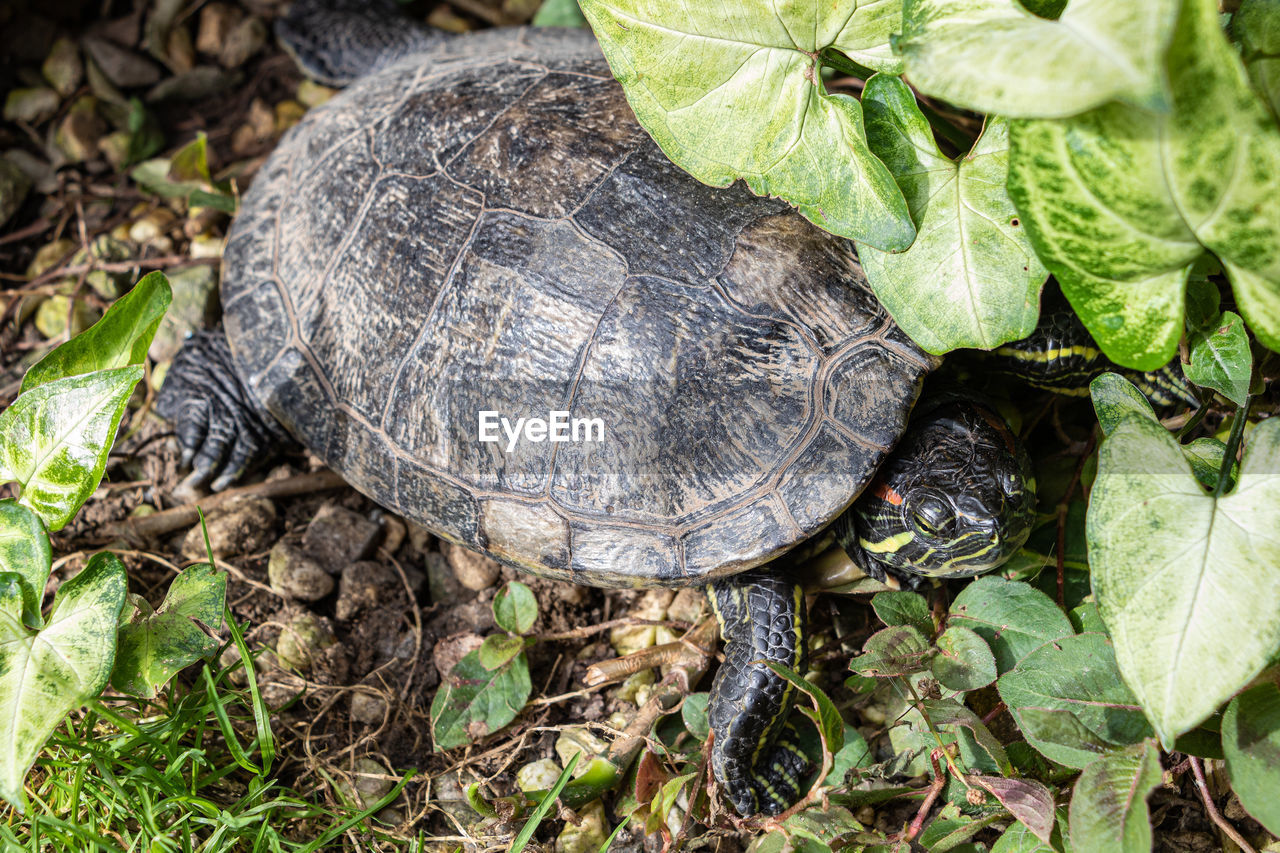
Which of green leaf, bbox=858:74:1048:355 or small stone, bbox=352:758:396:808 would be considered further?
small stone, bbox=352:758:396:808

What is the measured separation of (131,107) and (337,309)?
2.07 metres

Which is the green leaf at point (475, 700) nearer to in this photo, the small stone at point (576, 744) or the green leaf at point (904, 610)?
the small stone at point (576, 744)

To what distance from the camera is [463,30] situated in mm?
3777

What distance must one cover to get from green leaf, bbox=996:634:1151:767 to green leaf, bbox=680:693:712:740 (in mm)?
775

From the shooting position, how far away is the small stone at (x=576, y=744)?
89.3 inches

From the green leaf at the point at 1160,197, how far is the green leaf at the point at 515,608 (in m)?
1.55

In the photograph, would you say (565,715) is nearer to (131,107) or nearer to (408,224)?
(408,224)

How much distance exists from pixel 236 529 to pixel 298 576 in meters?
0.30

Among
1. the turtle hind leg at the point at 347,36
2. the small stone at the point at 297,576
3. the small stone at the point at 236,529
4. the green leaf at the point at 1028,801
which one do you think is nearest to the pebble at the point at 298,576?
the small stone at the point at 297,576

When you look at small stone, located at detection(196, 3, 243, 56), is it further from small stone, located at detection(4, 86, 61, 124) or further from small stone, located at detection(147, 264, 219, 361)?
small stone, located at detection(147, 264, 219, 361)

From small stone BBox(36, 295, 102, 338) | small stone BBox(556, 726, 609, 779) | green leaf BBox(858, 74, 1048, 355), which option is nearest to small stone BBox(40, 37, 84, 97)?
small stone BBox(36, 295, 102, 338)

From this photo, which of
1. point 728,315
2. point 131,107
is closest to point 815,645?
point 728,315

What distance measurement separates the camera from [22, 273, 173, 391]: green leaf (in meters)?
1.77

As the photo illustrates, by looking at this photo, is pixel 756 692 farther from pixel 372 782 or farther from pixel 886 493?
pixel 372 782
